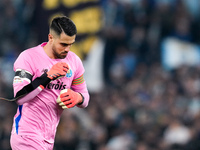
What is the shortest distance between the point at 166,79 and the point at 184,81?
0.55 meters

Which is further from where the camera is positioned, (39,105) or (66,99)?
(39,105)

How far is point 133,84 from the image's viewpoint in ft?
41.7

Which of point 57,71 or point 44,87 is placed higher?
point 57,71

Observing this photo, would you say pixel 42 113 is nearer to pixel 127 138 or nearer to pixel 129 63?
pixel 127 138

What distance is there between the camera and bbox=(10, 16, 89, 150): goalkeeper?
5125mm

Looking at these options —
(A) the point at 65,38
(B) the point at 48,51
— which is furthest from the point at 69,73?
(A) the point at 65,38

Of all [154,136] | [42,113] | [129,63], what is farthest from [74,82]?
[129,63]

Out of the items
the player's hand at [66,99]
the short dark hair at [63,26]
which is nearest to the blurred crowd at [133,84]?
the player's hand at [66,99]

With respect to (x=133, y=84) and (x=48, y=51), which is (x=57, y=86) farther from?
(x=133, y=84)

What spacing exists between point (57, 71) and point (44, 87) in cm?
22

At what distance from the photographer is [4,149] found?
405 inches

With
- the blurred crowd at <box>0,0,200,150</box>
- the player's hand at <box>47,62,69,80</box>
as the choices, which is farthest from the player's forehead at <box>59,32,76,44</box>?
the blurred crowd at <box>0,0,200,150</box>

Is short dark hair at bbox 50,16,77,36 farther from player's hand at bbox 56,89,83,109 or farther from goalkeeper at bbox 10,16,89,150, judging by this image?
player's hand at bbox 56,89,83,109

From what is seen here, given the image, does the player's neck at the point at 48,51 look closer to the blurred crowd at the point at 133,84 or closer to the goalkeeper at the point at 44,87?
the goalkeeper at the point at 44,87
